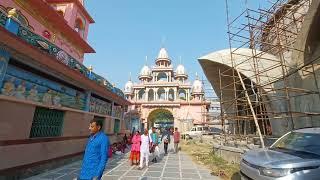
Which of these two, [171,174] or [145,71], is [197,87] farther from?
[171,174]

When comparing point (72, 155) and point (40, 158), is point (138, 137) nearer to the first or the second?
point (72, 155)

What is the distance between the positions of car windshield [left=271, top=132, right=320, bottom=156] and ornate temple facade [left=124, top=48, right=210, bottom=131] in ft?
100

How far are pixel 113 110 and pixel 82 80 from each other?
20.9ft

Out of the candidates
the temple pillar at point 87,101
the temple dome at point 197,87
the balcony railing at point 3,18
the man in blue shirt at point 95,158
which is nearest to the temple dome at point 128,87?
the temple dome at point 197,87

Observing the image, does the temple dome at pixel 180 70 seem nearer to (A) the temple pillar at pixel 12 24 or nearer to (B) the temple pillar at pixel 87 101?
(B) the temple pillar at pixel 87 101

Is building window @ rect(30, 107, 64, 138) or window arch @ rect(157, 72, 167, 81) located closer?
building window @ rect(30, 107, 64, 138)

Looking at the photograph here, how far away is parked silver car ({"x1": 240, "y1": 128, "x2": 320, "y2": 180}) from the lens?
3305 millimetres

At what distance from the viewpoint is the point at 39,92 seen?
7387 millimetres

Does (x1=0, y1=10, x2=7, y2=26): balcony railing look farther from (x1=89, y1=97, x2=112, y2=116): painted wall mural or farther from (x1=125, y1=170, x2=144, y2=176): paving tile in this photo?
(x1=89, y1=97, x2=112, y2=116): painted wall mural

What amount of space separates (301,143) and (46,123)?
809 centimetres

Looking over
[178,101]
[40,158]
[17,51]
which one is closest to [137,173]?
[40,158]

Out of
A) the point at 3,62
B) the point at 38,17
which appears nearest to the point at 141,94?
the point at 38,17

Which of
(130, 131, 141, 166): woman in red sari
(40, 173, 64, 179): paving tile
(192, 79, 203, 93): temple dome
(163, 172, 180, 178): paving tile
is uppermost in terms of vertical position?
(192, 79, 203, 93): temple dome

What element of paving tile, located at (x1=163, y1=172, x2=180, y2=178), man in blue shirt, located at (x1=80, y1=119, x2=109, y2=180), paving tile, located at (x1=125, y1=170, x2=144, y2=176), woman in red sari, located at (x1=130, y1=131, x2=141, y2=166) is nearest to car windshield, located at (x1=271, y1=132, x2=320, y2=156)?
paving tile, located at (x1=163, y1=172, x2=180, y2=178)
